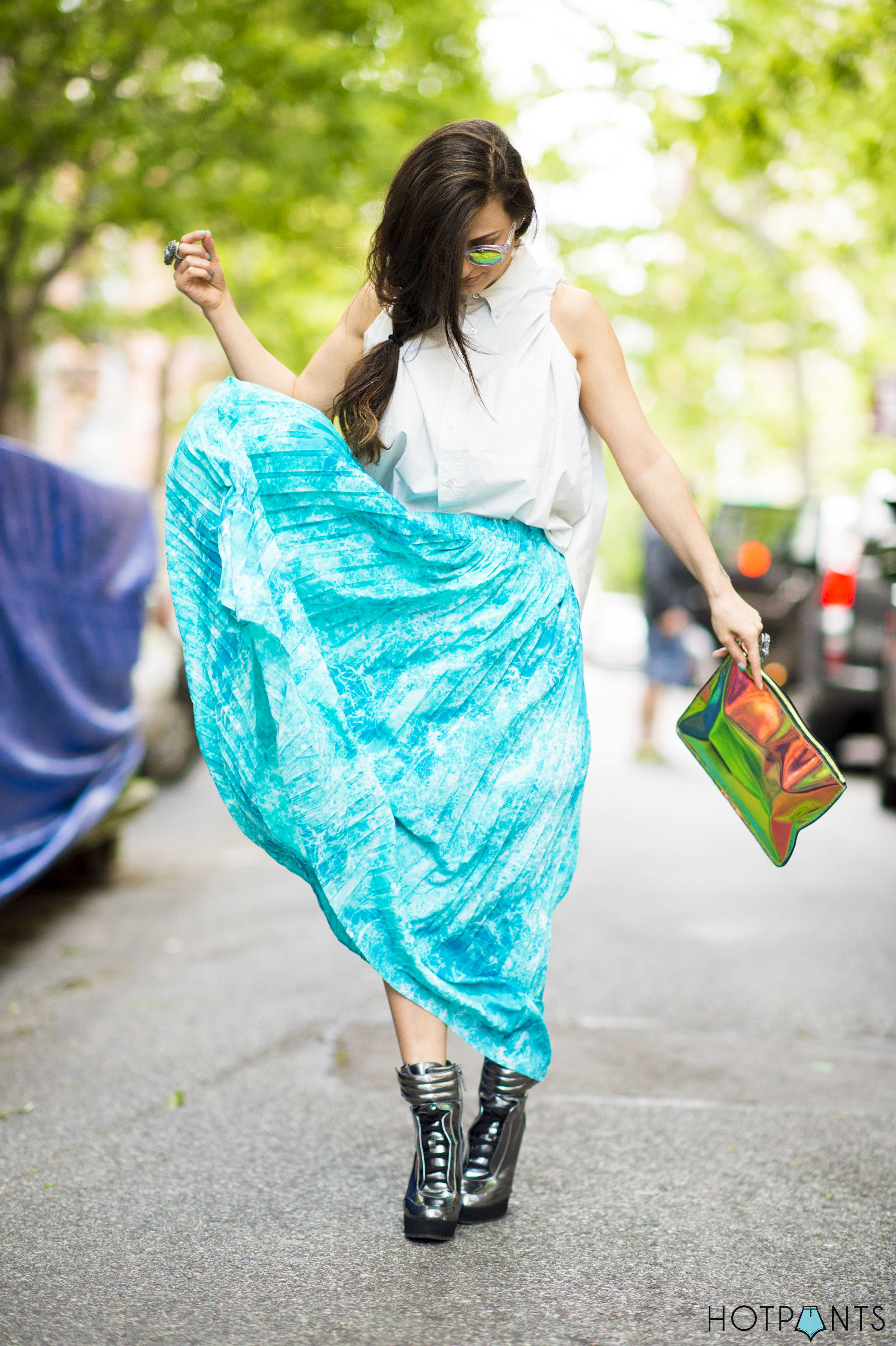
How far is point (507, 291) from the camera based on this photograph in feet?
8.93

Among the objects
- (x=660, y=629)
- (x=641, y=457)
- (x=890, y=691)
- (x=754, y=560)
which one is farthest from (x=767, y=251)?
(x=641, y=457)

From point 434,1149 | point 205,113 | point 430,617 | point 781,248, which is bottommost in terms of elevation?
point 781,248

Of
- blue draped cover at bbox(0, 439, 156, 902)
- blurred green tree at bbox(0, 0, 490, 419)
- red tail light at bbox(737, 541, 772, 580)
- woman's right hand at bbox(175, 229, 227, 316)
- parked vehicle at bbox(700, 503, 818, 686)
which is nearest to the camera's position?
woman's right hand at bbox(175, 229, 227, 316)

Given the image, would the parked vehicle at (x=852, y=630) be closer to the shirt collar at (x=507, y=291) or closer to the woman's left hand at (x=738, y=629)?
the woman's left hand at (x=738, y=629)

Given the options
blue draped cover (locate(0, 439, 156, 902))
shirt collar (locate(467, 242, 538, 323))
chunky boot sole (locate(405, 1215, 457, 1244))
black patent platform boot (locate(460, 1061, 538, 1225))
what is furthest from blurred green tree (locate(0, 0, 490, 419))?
chunky boot sole (locate(405, 1215, 457, 1244))

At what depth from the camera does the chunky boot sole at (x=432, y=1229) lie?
8.52 feet

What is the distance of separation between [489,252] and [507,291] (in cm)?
13

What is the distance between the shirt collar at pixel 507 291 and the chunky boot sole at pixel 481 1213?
1.73 meters

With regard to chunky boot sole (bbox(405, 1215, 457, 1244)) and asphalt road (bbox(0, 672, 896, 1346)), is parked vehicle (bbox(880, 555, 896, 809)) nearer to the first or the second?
asphalt road (bbox(0, 672, 896, 1346))

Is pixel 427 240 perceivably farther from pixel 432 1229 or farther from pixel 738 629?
pixel 432 1229

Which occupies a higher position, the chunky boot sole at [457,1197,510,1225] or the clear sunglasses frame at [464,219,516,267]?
the clear sunglasses frame at [464,219,516,267]

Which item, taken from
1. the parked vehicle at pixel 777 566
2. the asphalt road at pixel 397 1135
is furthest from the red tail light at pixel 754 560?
the asphalt road at pixel 397 1135

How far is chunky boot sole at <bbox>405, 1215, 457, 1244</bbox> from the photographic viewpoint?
8.52 ft

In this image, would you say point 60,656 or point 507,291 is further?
point 60,656
